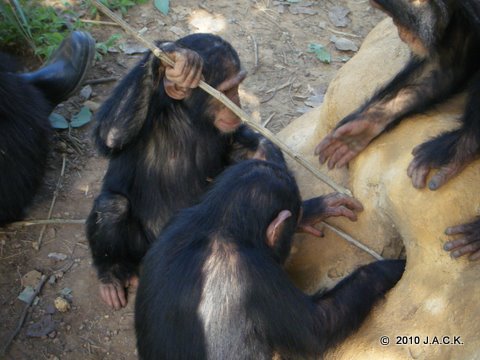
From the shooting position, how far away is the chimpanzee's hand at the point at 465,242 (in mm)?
3479

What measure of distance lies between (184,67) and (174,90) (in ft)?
1.62

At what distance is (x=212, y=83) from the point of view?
15.6ft

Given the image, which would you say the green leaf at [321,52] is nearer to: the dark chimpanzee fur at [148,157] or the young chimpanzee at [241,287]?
the dark chimpanzee fur at [148,157]

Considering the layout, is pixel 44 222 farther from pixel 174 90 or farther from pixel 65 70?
pixel 174 90

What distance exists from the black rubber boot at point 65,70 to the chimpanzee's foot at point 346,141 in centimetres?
320

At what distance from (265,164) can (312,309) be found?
0.99 meters

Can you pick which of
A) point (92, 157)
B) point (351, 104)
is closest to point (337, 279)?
point (351, 104)

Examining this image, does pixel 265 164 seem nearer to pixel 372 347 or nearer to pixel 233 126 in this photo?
pixel 233 126

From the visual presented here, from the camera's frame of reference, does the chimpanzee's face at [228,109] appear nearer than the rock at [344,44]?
Yes

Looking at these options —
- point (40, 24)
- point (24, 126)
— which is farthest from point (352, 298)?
point (40, 24)

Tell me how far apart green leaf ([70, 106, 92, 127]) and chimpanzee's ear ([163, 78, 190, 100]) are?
2.27 m

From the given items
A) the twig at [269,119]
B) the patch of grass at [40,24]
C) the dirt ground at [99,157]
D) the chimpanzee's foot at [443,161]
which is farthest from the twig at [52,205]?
the chimpanzee's foot at [443,161]

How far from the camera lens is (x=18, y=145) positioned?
5.75m

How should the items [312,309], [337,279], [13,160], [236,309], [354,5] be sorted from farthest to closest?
[354,5]
[13,160]
[337,279]
[312,309]
[236,309]
